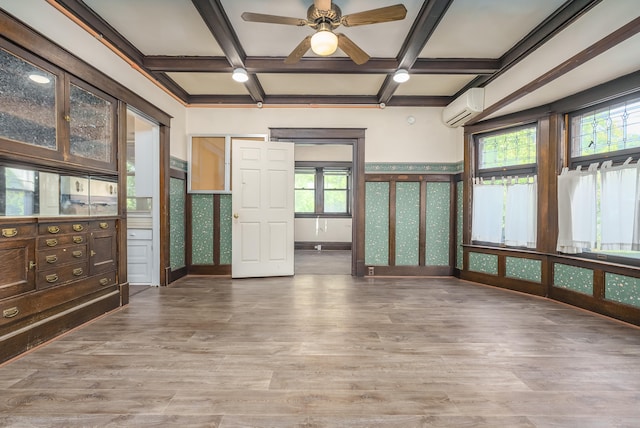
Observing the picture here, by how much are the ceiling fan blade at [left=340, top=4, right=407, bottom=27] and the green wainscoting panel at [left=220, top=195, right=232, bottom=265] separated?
3146 millimetres

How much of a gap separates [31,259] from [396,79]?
395 centimetres

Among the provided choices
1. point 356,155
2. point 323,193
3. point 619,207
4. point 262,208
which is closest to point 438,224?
point 356,155

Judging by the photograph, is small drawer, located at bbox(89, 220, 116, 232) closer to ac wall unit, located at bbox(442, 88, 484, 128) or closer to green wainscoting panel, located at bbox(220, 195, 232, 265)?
green wainscoting panel, located at bbox(220, 195, 232, 265)

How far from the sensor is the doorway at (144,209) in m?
3.95

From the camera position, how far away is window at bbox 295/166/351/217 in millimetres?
7934

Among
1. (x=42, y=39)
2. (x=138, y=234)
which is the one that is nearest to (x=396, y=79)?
(x=42, y=39)

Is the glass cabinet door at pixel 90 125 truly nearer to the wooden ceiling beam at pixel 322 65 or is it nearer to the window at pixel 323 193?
the wooden ceiling beam at pixel 322 65

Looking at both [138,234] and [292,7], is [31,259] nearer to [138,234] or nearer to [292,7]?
[138,234]

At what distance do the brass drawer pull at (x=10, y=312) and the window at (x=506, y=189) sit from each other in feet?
16.4

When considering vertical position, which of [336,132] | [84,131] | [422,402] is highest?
[336,132]

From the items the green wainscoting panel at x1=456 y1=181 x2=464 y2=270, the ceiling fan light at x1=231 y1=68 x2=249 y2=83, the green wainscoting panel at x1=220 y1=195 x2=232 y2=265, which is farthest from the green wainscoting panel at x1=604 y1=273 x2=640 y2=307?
the green wainscoting panel at x1=220 y1=195 x2=232 y2=265

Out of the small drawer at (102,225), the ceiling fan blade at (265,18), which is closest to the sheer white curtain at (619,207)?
the ceiling fan blade at (265,18)

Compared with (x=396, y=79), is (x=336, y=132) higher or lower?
lower

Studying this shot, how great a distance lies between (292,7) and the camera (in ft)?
8.46
